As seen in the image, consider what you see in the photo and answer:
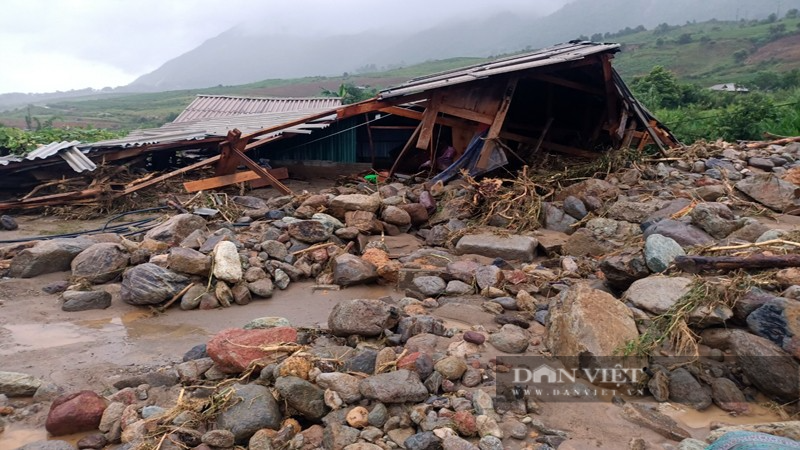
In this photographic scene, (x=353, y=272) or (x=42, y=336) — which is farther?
(x=353, y=272)

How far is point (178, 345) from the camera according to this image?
408 cm

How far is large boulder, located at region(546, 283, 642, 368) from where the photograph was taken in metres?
3.13

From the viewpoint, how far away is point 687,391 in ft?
9.68

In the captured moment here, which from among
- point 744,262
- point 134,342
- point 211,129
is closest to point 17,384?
point 134,342

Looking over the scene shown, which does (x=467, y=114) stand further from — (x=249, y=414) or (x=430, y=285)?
(x=249, y=414)

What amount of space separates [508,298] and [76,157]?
22.8 ft

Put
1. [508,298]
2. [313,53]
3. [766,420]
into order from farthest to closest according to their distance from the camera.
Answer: [313,53], [508,298], [766,420]

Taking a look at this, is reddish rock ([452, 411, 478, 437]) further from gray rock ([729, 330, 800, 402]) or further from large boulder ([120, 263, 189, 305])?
large boulder ([120, 263, 189, 305])

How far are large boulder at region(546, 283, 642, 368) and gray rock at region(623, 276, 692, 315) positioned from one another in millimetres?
260

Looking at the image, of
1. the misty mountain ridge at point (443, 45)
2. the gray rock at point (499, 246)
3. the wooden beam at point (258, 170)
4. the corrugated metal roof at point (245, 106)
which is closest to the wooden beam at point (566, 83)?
the gray rock at point (499, 246)

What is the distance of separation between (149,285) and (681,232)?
5033mm

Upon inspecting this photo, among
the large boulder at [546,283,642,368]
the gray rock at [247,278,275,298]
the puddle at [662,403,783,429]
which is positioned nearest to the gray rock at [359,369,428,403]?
the large boulder at [546,283,642,368]

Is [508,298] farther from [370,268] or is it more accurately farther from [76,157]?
[76,157]

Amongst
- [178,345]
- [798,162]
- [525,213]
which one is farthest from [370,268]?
[798,162]
